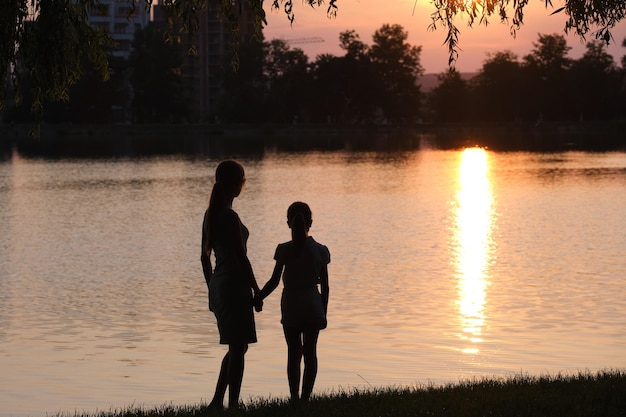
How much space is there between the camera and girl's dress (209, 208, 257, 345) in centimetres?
1023

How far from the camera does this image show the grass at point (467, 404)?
998cm

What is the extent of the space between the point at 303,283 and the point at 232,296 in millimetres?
657

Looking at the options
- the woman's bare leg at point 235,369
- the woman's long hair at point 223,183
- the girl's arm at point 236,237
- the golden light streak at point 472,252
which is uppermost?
the woman's long hair at point 223,183

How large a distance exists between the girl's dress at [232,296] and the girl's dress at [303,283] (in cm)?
43

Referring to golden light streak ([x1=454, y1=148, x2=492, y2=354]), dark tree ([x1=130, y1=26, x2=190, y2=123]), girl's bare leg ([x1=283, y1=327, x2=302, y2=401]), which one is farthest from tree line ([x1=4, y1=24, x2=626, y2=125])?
girl's bare leg ([x1=283, y1=327, x2=302, y2=401])

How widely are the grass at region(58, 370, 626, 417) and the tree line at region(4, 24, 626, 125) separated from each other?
16797 centimetres

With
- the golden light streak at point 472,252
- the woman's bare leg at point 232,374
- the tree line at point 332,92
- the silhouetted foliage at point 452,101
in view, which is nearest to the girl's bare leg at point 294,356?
the woman's bare leg at point 232,374

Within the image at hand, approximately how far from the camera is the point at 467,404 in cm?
1025

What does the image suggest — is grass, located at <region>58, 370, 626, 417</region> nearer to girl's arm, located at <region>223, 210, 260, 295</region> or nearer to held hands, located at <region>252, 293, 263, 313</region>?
held hands, located at <region>252, 293, 263, 313</region>

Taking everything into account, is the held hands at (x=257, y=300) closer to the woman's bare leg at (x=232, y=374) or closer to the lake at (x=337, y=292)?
the woman's bare leg at (x=232, y=374)

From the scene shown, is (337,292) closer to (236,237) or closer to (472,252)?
(472,252)

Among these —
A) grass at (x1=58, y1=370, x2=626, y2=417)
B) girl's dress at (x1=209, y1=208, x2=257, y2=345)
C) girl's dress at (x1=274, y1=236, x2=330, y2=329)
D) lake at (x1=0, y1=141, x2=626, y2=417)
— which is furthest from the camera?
lake at (x1=0, y1=141, x2=626, y2=417)

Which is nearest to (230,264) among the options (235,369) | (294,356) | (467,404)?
(235,369)

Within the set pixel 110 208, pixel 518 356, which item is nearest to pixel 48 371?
pixel 518 356
